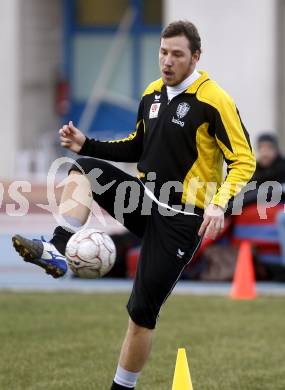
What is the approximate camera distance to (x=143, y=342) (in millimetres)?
6539

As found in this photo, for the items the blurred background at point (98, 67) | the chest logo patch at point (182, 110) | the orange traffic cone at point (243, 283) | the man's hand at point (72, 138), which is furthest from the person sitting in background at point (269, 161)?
the chest logo patch at point (182, 110)

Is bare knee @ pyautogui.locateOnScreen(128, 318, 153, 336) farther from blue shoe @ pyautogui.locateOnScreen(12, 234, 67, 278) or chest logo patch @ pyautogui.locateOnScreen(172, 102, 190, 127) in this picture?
chest logo patch @ pyautogui.locateOnScreen(172, 102, 190, 127)

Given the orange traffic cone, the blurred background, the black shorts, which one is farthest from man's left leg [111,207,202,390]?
the blurred background

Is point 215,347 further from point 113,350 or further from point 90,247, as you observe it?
point 90,247

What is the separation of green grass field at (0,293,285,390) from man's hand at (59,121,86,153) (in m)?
1.59

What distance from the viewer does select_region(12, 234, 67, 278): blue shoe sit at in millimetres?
6484

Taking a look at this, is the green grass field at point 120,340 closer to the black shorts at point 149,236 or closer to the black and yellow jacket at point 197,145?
the black shorts at point 149,236

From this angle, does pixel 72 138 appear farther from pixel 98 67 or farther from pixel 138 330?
pixel 98 67

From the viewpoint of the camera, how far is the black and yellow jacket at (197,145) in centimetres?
640

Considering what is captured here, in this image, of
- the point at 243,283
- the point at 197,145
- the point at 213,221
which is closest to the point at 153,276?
the point at 213,221

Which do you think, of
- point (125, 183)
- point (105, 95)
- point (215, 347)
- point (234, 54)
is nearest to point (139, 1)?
point (105, 95)

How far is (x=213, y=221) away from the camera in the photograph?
6.25 m

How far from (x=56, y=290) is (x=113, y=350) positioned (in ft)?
12.3

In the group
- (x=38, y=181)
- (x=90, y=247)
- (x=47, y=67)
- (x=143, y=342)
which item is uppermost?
(x=90, y=247)
